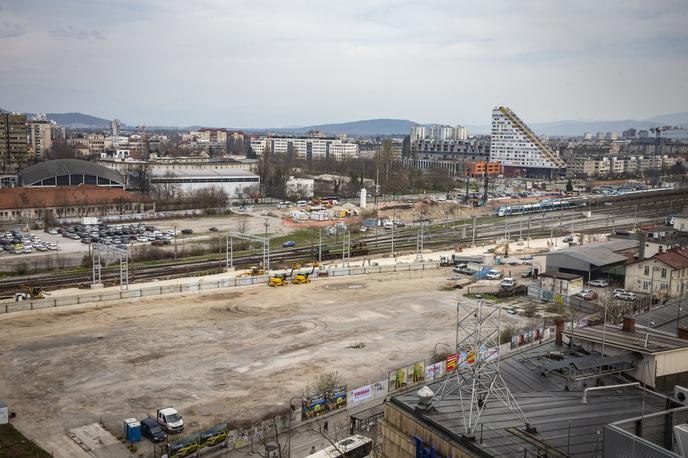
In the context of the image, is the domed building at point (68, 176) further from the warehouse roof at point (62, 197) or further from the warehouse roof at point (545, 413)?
the warehouse roof at point (545, 413)

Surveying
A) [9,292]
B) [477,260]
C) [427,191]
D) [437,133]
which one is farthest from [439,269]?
[437,133]

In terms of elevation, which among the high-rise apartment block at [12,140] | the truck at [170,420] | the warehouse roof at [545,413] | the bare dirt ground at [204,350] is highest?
the high-rise apartment block at [12,140]

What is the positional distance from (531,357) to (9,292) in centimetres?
2557

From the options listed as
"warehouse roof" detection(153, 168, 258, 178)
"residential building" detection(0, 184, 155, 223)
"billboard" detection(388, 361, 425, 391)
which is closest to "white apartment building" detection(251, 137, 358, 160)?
"warehouse roof" detection(153, 168, 258, 178)

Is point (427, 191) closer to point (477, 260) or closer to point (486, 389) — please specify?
point (477, 260)

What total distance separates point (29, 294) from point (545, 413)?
25420mm

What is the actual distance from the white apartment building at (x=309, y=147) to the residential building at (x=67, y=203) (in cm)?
8272

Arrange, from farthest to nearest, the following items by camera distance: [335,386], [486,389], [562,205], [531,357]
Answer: [562,205] → [335,386] → [531,357] → [486,389]

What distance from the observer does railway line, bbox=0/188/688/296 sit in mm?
33959

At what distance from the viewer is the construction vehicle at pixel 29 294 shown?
2839 cm

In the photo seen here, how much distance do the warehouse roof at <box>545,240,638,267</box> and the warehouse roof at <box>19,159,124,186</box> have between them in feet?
157

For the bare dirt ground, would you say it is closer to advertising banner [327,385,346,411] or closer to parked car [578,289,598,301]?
advertising banner [327,385,346,411]

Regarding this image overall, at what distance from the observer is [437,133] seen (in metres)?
176

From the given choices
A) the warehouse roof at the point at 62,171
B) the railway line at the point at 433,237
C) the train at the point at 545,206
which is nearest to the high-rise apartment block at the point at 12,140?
the warehouse roof at the point at 62,171
